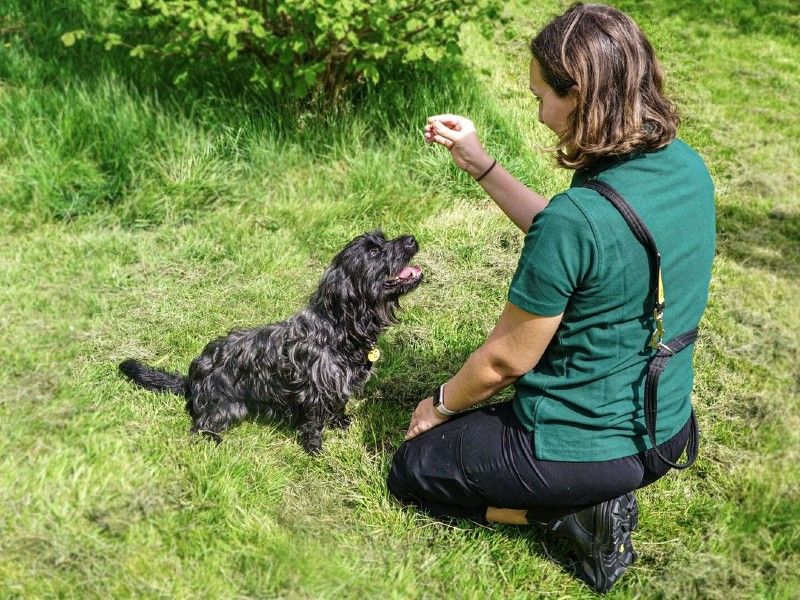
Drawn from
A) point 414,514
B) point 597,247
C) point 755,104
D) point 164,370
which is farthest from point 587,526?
point 755,104

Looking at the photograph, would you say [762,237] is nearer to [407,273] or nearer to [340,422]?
[407,273]

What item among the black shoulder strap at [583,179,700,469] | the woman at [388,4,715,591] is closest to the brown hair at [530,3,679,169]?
the woman at [388,4,715,591]

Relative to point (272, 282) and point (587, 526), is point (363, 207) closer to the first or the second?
point (272, 282)

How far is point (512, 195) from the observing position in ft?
11.0

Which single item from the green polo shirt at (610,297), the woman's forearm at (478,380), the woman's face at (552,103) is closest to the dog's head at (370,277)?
the woman's forearm at (478,380)

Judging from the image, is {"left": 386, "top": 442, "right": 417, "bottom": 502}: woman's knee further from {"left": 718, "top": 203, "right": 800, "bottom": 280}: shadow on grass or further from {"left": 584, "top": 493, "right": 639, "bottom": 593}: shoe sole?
{"left": 718, "top": 203, "right": 800, "bottom": 280}: shadow on grass

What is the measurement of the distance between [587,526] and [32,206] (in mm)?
4433

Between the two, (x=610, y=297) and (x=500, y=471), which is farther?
(x=500, y=471)

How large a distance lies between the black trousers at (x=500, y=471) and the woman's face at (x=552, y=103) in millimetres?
1128

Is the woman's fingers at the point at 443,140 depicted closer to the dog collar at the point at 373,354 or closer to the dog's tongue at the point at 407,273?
the dog's tongue at the point at 407,273

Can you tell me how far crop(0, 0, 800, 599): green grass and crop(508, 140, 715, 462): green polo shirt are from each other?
76 cm

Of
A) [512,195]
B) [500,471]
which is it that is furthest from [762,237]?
[500,471]

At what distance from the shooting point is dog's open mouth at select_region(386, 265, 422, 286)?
3.35 metres

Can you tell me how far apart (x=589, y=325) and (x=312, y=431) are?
1.68 metres
